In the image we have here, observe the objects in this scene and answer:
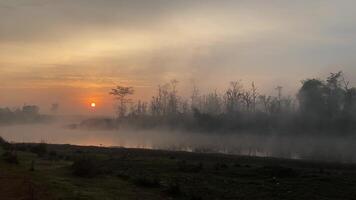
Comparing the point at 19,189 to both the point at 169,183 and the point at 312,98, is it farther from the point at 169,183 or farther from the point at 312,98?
the point at 312,98

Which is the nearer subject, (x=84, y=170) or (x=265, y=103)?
(x=84, y=170)

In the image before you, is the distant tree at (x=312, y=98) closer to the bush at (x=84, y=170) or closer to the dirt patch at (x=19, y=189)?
the bush at (x=84, y=170)

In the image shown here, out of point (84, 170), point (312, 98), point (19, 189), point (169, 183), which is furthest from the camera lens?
point (312, 98)

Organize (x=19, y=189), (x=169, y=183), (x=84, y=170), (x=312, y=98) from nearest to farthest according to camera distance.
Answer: (x=19, y=189)
(x=84, y=170)
(x=169, y=183)
(x=312, y=98)

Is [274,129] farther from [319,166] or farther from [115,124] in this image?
[115,124]

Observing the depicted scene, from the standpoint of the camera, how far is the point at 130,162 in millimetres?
39062

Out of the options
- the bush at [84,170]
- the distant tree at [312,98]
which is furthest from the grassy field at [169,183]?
the distant tree at [312,98]

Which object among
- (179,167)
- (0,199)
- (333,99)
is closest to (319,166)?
(179,167)

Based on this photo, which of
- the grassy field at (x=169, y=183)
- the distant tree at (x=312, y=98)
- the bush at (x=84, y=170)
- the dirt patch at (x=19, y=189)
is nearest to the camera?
the dirt patch at (x=19, y=189)

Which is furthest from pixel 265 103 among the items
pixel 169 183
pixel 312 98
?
pixel 169 183

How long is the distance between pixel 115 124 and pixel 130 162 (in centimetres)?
11441

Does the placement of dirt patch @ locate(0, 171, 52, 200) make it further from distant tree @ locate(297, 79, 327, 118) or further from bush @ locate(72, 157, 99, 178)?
distant tree @ locate(297, 79, 327, 118)

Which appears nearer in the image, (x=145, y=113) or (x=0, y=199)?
(x=0, y=199)

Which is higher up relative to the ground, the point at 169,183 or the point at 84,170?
the point at 84,170
